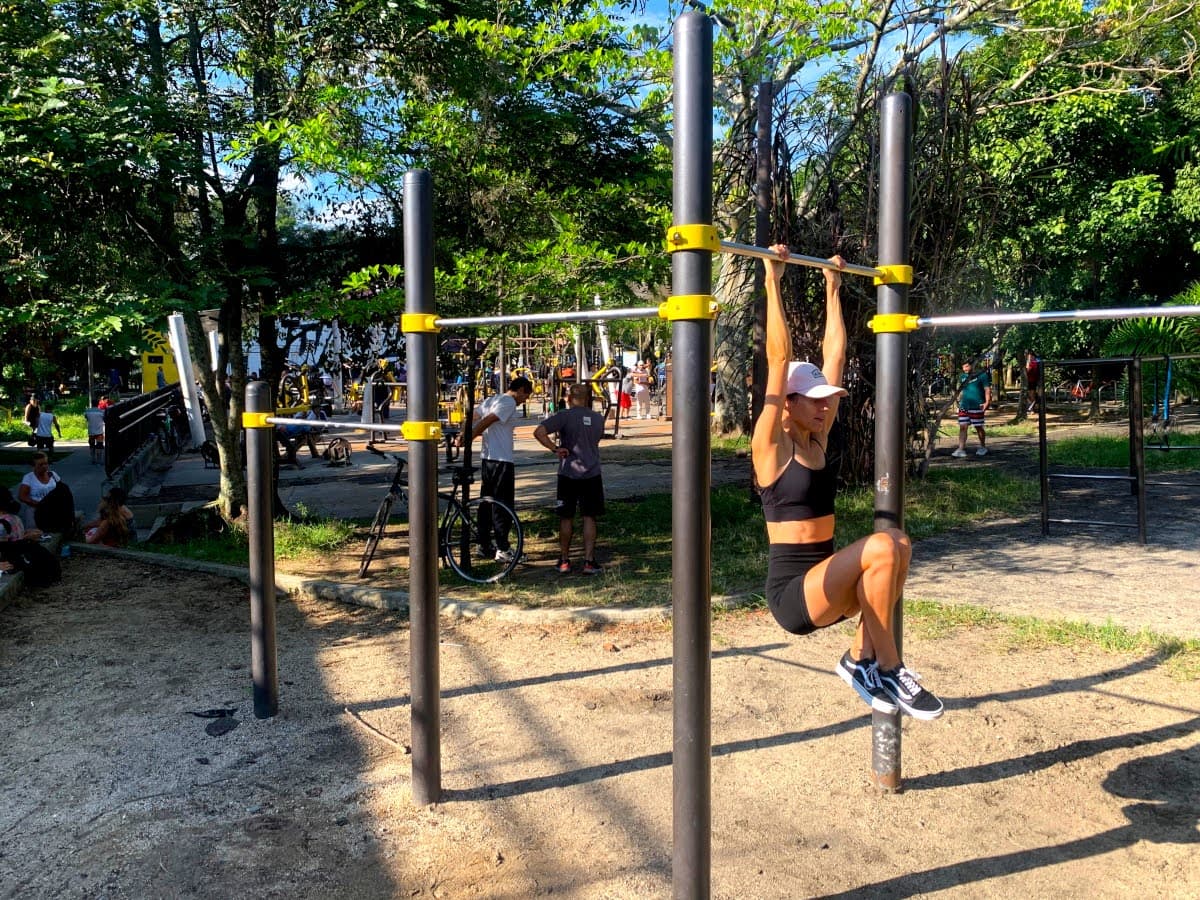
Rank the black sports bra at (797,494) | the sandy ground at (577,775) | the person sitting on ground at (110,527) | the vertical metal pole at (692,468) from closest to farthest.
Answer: the vertical metal pole at (692,468) → the sandy ground at (577,775) → the black sports bra at (797,494) → the person sitting on ground at (110,527)

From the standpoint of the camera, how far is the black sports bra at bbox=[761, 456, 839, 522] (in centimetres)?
358

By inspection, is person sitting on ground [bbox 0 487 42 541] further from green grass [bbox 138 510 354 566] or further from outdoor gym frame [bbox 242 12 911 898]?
outdoor gym frame [bbox 242 12 911 898]

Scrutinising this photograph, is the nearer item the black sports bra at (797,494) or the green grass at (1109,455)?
the black sports bra at (797,494)

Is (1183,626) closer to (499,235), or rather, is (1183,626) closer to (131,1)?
(499,235)

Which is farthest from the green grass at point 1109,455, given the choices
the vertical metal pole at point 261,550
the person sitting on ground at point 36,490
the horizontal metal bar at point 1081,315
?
the person sitting on ground at point 36,490

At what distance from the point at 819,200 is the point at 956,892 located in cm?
912

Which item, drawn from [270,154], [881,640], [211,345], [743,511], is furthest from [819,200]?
[881,640]

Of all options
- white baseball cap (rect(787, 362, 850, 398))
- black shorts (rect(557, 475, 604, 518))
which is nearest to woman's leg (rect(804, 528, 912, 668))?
white baseball cap (rect(787, 362, 850, 398))

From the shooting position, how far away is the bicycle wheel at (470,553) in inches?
316

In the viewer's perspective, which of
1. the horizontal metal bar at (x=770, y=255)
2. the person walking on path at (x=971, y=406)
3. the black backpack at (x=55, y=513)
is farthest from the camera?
the person walking on path at (x=971, y=406)

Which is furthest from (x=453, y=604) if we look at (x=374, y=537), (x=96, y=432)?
(x=96, y=432)

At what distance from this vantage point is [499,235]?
884 centimetres

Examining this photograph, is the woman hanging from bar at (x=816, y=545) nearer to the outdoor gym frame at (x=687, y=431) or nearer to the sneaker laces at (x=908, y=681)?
the sneaker laces at (x=908, y=681)

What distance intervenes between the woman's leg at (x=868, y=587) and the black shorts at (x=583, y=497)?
4654mm
